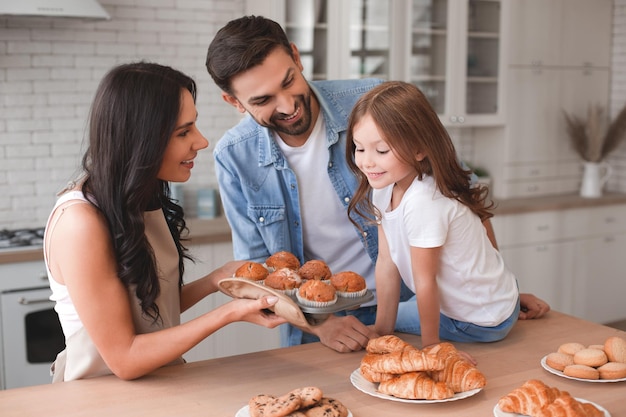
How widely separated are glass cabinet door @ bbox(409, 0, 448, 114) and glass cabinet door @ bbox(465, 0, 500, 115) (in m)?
0.20

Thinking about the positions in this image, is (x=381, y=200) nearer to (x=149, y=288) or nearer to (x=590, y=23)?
(x=149, y=288)

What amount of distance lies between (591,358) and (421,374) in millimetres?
419

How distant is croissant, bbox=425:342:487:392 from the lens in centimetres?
159

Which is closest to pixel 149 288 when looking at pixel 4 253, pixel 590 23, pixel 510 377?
pixel 510 377

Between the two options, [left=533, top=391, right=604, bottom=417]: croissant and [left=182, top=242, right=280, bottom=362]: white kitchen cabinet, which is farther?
[left=182, top=242, right=280, bottom=362]: white kitchen cabinet

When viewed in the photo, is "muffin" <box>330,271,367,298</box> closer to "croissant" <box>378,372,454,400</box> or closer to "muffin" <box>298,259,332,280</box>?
"muffin" <box>298,259,332,280</box>

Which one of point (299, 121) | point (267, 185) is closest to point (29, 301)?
point (267, 185)

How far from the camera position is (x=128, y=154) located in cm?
176

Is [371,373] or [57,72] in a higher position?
[57,72]

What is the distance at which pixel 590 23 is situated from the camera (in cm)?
541

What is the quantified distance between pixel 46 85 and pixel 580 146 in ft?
11.9

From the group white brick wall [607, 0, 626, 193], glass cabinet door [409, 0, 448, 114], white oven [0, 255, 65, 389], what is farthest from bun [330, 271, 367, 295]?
white brick wall [607, 0, 626, 193]

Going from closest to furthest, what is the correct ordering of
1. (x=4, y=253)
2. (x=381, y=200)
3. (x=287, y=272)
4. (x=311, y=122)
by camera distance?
1. (x=287, y=272)
2. (x=381, y=200)
3. (x=311, y=122)
4. (x=4, y=253)

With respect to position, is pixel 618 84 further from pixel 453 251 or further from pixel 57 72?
pixel 453 251
